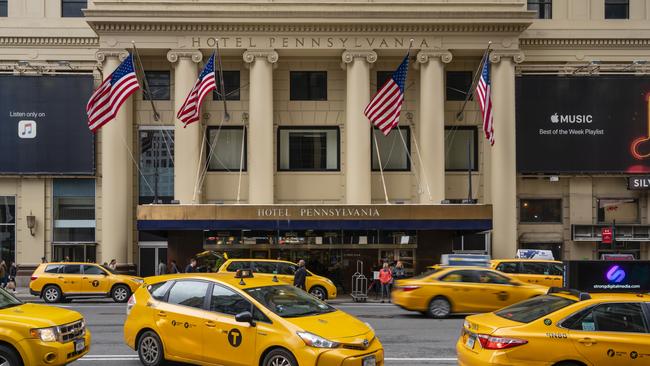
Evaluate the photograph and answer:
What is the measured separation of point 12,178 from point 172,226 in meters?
11.9

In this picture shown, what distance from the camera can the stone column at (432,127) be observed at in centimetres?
3462

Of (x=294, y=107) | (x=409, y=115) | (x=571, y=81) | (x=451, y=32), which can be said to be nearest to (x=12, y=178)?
(x=294, y=107)

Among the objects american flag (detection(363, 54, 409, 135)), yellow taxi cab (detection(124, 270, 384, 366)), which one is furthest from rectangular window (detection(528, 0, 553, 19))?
yellow taxi cab (detection(124, 270, 384, 366))

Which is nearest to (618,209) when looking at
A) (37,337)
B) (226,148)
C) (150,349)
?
(226,148)

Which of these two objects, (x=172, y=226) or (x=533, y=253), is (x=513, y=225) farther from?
(x=172, y=226)

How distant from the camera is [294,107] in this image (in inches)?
1441

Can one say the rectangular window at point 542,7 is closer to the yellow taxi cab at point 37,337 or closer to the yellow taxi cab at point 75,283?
the yellow taxi cab at point 75,283

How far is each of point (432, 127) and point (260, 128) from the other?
27.0 ft

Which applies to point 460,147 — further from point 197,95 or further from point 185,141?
point 197,95

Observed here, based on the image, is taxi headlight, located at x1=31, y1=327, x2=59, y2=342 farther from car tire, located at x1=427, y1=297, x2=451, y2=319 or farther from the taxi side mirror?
car tire, located at x1=427, y1=297, x2=451, y2=319

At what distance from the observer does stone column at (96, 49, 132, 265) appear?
34.3 metres

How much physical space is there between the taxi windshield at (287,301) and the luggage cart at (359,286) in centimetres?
1625

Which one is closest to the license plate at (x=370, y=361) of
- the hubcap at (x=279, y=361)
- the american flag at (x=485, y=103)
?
the hubcap at (x=279, y=361)

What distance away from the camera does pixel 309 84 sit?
3681 cm
